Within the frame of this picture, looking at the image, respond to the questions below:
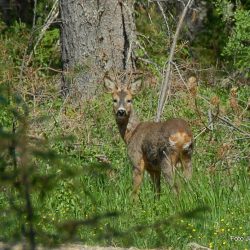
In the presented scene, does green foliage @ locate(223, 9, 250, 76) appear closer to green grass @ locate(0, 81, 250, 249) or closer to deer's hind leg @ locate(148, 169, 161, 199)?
green grass @ locate(0, 81, 250, 249)

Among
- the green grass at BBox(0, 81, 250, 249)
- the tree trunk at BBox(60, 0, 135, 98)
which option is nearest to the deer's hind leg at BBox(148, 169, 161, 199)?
the green grass at BBox(0, 81, 250, 249)

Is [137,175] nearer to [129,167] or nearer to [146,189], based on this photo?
[129,167]

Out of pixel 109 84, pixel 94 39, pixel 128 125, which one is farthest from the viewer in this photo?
pixel 94 39

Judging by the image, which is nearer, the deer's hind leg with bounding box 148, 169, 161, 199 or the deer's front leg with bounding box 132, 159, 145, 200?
the deer's front leg with bounding box 132, 159, 145, 200

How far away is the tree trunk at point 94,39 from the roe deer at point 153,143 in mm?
2841

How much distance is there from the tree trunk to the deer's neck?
2.84 metres

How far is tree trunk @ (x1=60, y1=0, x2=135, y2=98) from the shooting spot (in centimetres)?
1488

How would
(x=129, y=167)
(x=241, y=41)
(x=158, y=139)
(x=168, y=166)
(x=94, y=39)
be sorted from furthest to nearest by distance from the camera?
(x=94, y=39)
(x=241, y=41)
(x=129, y=167)
(x=158, y=139)
(x=168, y=166)

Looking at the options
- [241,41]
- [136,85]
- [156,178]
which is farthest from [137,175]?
[241,41]

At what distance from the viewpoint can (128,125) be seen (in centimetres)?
1173

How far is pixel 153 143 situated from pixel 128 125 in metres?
1.02

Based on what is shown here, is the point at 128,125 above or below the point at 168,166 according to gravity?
above

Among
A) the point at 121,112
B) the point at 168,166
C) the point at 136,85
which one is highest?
the point at 136,85

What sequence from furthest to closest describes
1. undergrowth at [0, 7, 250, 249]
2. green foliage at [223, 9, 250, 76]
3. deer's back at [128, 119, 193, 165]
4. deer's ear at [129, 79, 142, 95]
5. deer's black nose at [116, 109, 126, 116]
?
green foliage at [223, 9, 250, 76], deer's ear at [129, 79, 142, 95], deer's black nose at [116, 109, 126, 116], deer's back at [128, 119, 193, 165], undergrowth at [0, 7, 250, 249]
